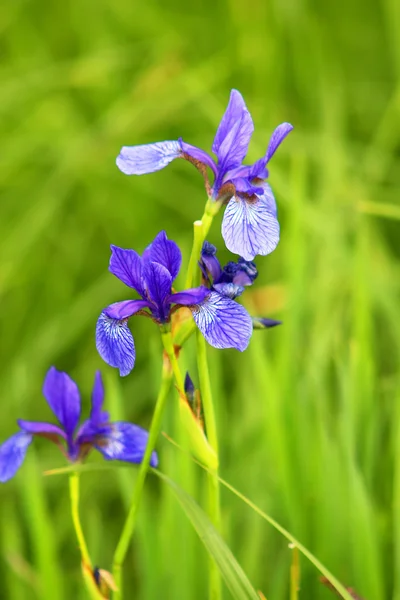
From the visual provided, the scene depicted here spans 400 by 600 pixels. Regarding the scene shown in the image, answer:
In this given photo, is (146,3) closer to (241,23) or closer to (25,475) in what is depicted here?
(241,23)

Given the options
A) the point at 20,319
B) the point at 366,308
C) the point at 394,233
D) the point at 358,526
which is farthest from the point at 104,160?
the point at 358,526

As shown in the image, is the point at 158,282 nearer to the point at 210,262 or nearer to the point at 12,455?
the point at 210,262

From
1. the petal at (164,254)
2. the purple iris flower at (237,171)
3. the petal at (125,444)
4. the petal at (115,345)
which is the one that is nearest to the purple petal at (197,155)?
the purple iris flower at (237,171)

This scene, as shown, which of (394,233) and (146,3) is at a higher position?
(146,3)

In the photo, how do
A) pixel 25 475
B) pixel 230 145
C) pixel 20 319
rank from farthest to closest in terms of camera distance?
1. pixel 20 319
2. pixel 25 475
3. pixel 230 145

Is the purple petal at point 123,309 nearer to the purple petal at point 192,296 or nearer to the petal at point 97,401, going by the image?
the purple petal at point 192,296

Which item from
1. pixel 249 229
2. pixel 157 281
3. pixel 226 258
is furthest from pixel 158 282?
pixel 226 258
